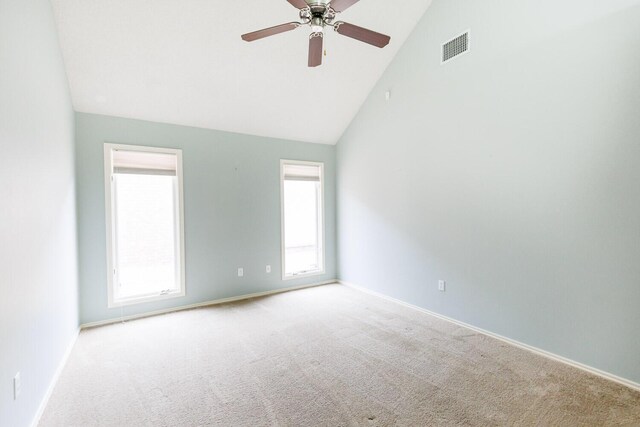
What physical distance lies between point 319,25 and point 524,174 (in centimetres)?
222

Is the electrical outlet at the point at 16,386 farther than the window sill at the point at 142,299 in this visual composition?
No

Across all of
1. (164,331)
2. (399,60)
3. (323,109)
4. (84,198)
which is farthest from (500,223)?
(84,198)

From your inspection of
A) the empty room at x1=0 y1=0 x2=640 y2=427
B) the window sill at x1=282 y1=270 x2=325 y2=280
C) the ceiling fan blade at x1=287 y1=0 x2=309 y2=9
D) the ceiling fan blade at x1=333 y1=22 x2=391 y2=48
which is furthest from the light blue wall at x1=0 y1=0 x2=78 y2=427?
the window sill at x1=282 y1=270 x2=325 y2=280

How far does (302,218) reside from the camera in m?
5.03

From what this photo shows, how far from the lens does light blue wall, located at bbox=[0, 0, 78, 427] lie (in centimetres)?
155

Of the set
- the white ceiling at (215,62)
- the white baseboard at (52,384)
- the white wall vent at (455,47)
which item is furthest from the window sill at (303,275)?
the white wall vent at (455,47)

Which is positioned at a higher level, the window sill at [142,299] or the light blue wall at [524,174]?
the light blue wall at [524,174]

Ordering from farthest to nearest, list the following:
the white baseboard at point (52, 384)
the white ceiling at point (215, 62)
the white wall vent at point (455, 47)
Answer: the white wall vent at point (455, 47) < the white ceiling at point (215, 62) < the white baseboard at point (52, 384)

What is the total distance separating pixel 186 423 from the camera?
1828mm

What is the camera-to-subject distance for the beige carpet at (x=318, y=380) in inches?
73.8

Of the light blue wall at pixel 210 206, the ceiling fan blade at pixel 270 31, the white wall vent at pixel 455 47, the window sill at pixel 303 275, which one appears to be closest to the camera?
the ceiling fan blade at pixel 270 31

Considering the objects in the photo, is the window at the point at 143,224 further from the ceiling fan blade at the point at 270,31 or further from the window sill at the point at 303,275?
the ceiling fan blade at the point at 270,31

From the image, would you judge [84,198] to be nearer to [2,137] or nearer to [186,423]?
[2,137]

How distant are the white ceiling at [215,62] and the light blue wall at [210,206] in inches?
7.8
